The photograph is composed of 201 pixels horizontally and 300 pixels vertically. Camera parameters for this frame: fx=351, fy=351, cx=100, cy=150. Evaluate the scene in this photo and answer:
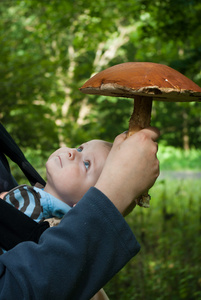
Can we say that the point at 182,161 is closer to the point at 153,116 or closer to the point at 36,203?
the point at 153,116

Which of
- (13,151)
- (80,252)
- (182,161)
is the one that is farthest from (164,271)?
(182,161)

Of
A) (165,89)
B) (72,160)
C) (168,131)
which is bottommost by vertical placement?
(168,131)

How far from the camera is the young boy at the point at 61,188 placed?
1.04 m

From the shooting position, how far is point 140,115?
987 mm

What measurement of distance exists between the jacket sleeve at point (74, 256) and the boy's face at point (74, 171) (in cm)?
26

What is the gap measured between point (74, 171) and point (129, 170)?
266 mm

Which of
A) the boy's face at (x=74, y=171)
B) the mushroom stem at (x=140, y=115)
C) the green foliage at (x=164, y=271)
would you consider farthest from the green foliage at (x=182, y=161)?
the mushroom stem at (x=140, y=115)

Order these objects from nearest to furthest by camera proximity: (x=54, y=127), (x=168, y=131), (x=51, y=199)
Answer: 1. (x=51, y=199)
2. (x=54, y=127)
3. (x=168, y=131)

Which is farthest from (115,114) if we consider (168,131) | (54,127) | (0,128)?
(0,128)

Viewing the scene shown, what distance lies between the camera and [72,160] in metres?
1.11

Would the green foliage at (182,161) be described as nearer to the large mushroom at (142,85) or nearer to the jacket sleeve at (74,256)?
the large mushroom at (142,85)

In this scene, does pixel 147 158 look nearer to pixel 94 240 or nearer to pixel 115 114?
pixel 94 240

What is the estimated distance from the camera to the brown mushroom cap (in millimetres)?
867

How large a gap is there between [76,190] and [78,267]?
0.36 metres
